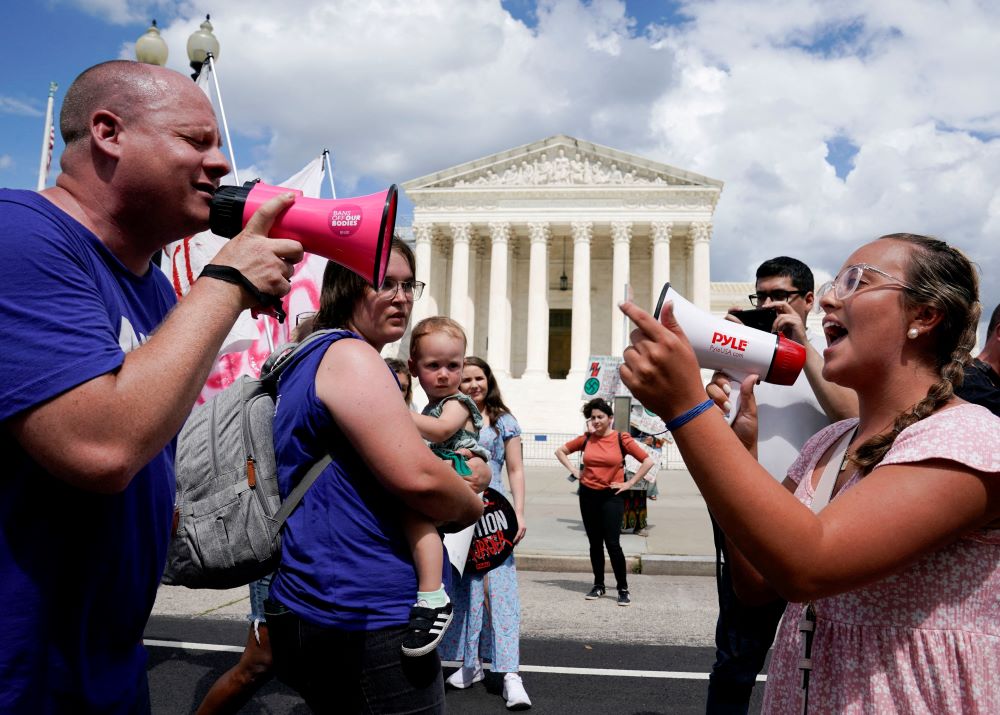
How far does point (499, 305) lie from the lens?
46.3 m

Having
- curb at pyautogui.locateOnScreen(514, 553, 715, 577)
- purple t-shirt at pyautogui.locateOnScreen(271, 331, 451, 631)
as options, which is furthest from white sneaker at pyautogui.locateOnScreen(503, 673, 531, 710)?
curb at pyautogui.locateOnScreen(514, 553, 715, 577)

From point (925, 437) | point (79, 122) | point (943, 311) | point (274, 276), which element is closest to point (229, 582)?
point (274, 276)

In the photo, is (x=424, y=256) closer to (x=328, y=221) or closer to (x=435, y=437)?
(x=435, y=437)

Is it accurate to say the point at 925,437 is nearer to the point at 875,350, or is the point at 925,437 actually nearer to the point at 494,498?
the point at 875,350

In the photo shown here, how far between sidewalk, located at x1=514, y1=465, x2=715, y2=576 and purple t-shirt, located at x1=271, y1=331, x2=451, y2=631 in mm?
7217

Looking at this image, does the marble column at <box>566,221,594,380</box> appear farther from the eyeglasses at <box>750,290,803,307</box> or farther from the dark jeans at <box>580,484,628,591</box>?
the eyeglasses at <box>750,290,803,307</box>

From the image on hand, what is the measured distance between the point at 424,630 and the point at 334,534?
344mm

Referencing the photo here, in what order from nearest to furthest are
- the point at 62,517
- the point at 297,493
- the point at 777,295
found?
the point at 62,517 < the point at 297,493 < the point at 777,295

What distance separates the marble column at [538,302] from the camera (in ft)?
149

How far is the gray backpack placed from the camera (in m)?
2.05

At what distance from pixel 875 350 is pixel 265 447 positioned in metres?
1.57

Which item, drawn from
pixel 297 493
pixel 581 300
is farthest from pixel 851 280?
pixel 581 300

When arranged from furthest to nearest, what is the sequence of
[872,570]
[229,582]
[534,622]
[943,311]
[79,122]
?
1. [534,622]
2. [229,582]
3. [943,311]
4. [79,122]
5. [872,570]

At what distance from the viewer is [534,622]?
6.62 metres
